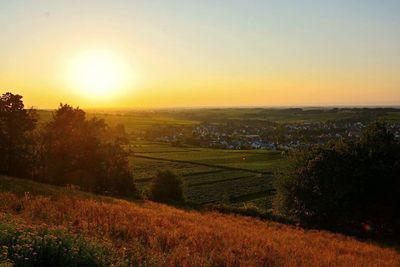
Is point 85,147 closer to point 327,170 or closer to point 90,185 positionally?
point 90,185

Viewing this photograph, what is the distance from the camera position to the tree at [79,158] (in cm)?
5644

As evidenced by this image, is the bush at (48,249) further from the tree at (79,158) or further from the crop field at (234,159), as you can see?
the crop field at (234,159)

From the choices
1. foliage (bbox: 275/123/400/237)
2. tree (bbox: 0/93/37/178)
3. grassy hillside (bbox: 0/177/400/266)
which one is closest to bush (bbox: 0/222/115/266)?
grassy hillside (bbox: 0/177/400/266)

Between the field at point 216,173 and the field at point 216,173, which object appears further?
the field at point 216,173

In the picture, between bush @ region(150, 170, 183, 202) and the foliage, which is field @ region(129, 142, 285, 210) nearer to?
bush @ region(150, 170, 183, 202)

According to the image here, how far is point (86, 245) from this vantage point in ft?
34.6

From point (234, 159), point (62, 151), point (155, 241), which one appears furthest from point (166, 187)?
point (234, 159)

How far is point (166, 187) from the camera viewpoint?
57250 mm

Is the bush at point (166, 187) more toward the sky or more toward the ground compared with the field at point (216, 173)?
more toward the sky

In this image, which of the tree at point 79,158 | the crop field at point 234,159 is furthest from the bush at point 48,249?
the crop field at point 234,159

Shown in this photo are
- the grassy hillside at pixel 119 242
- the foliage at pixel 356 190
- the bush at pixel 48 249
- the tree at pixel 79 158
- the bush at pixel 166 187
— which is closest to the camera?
the bush at pixel 48 249

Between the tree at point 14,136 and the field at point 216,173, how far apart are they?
840 inches

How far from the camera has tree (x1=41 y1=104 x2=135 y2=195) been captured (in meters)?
56.4

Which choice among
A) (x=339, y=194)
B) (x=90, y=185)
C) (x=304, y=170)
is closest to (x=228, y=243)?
(x=339, y=194)
